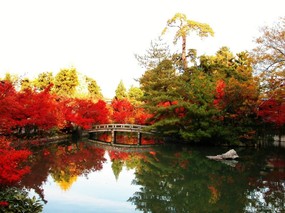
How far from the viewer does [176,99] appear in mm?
25109

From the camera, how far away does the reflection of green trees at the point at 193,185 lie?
376 inches

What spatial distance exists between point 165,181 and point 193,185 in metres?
1.19

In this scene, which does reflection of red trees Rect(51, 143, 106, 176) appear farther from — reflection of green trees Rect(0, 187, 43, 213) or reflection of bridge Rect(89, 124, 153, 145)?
reflection of bridge Rect(89, 124, 153, 145)

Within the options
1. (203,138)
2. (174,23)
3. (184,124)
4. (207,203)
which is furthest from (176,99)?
(207,203)

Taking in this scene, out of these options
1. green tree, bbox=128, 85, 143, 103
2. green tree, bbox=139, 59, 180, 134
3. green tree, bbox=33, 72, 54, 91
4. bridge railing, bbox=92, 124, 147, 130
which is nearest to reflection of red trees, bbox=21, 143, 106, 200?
green tree, bbox=139, 59, 180, 134

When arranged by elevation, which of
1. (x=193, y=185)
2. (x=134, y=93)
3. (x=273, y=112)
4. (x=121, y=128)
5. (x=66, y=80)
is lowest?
(x=193, y=185)

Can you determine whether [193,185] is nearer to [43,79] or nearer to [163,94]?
[163,94]

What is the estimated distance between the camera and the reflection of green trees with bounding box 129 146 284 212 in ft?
31.3

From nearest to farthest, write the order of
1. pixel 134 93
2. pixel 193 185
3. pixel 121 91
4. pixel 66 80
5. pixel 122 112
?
pixel 193 185 < pixel 122 112 < pixel 66 80 < pixel 134 93 < pixel 121 91

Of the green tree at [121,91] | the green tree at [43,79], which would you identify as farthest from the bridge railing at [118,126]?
the green tree at [121,91]

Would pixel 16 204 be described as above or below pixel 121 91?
below

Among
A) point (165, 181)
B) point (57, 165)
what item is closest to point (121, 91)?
point (57, 165)

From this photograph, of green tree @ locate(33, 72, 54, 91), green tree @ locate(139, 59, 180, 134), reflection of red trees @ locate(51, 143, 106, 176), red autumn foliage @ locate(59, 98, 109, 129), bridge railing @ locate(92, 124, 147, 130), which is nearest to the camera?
reflection of red trees @ locate(51, 143, 106, 176)

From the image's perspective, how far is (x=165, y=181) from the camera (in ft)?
42.4
